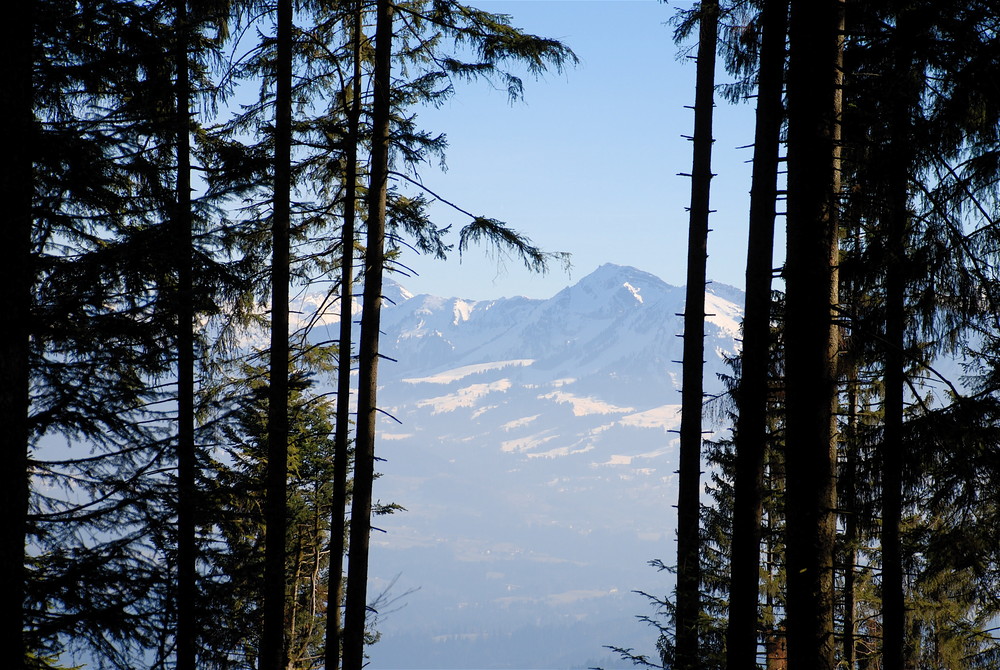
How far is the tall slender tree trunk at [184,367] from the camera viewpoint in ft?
25.3

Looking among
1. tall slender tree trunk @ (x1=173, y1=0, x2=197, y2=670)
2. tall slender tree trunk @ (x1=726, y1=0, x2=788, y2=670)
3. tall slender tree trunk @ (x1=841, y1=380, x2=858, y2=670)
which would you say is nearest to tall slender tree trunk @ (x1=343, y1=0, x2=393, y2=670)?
tall slender tree trunk @ (x1=173, y1=0, x2=197, y2=670)

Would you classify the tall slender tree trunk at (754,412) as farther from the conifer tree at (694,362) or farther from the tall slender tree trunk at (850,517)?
the conifer tree at (694,362)

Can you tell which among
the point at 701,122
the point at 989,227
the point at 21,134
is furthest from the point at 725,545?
the point at 21,134

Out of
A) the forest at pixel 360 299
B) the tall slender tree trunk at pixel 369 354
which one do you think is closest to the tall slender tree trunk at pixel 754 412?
the forest at pixel 360 299

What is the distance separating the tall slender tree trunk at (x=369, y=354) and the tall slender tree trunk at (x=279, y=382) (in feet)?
3.09

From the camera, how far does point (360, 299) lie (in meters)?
10.7

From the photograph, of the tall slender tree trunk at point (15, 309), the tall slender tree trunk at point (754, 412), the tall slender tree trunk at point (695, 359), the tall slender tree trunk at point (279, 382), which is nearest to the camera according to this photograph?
the tall slender tree trunk at point (15, 309)

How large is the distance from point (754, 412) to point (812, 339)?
1.23 meters

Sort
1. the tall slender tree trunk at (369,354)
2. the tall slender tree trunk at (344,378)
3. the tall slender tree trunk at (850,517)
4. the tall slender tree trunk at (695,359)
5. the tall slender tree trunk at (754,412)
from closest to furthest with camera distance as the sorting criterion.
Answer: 1. the tall slender tree trunk at (754,412)
2. the tall slender tree trunk at (850,517)
3. the tall slender tree trunk at (695,359)
4. the tall slender tree trunk at (369,354)
5. the tall slender tree trunk at (344,378)

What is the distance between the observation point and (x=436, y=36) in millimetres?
10164

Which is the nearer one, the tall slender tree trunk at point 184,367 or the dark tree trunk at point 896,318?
the dark tree trunk at point 896,318

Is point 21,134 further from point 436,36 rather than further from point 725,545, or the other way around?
point 725,545

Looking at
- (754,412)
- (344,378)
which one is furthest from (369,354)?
(754,412)

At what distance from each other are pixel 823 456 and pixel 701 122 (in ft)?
17.2
